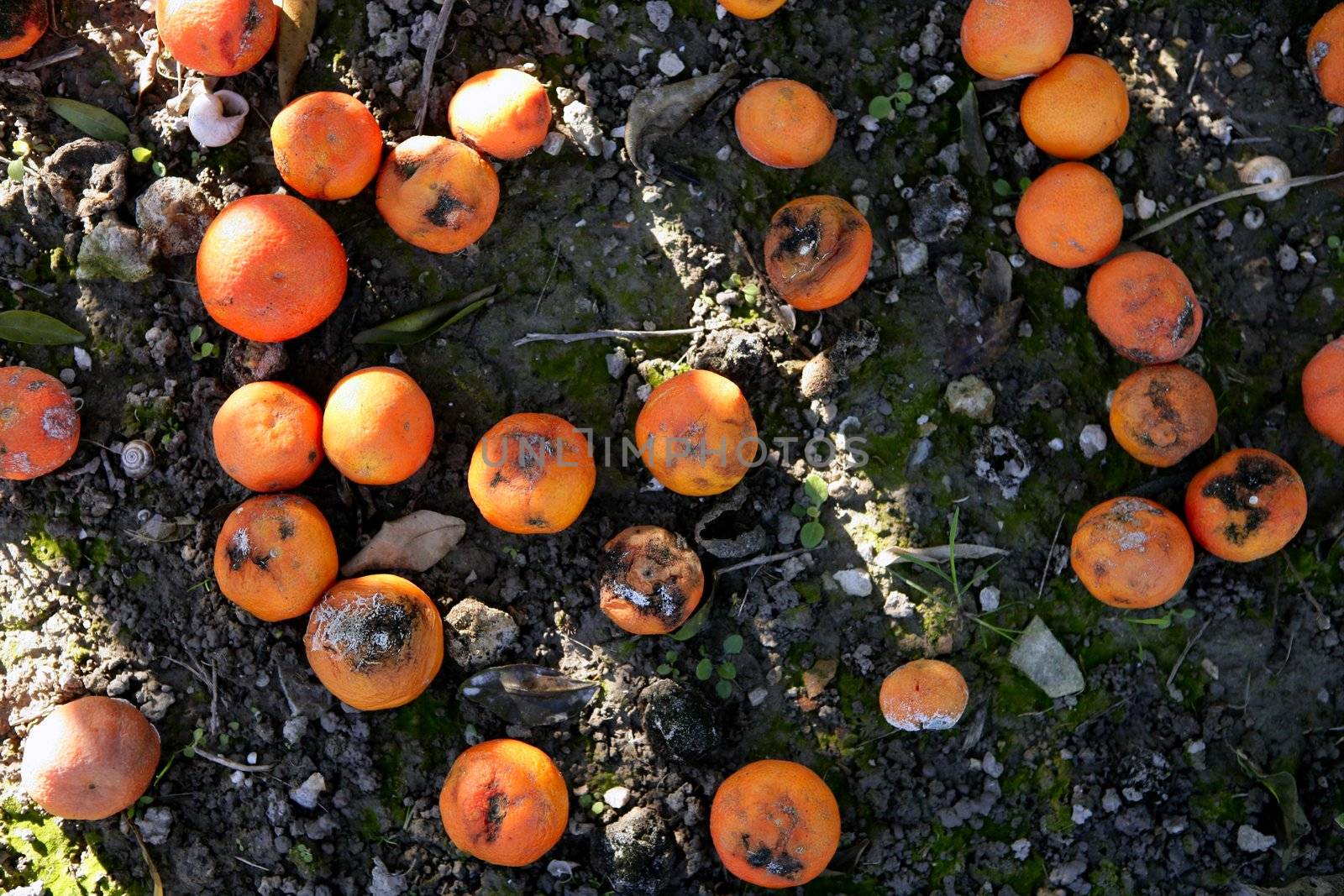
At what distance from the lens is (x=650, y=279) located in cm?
468

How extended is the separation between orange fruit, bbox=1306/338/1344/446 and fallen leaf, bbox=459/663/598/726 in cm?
229

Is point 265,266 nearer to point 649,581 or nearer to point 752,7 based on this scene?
point 649,581

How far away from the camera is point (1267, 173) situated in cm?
482

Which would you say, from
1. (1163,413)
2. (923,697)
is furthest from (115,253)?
(1163,413)

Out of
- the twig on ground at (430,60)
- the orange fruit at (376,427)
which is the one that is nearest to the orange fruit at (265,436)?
the orange fruit at (376,427)

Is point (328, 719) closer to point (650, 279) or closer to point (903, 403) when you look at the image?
point (650, 279)

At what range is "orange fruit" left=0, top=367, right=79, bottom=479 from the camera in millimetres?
4387

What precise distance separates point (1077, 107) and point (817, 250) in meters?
1.19

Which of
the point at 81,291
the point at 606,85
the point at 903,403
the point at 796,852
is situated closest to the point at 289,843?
the point at 796,852

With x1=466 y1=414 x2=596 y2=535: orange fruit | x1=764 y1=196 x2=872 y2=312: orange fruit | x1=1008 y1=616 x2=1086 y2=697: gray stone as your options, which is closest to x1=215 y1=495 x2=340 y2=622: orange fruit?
x1=466 y1=414 x2=596 y2=535: orange fruit

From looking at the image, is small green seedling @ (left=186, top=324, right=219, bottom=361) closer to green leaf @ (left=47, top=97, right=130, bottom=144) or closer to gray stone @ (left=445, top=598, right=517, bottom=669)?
green leaf @ (left=47, top=97, right=130, bottom=144)

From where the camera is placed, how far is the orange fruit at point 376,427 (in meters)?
4.12

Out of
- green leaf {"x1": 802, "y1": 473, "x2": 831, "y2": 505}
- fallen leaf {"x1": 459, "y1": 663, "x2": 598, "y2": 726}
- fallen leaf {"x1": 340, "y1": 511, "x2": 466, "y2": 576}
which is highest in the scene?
green leaf {"x1": 802, "y1": 473, "x2": 831, "y2": 505}

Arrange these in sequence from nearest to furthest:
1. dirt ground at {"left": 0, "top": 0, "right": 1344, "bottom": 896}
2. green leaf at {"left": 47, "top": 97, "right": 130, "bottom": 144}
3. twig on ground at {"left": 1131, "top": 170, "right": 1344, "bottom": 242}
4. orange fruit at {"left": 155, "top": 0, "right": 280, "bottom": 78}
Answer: orange fruit at {"left": 155, "top": 0, "right": 280, "bottom": 78} < dirt ground at {"left": 0, "top": 0, "right": 1344, "bottom": 896} < green leaf at {"left": 47, "top": 97, "right": 130, "bottom": 144} < twig on ground at {"left": 1131, "top": 170, "right": 1344, "bottom": 242}
